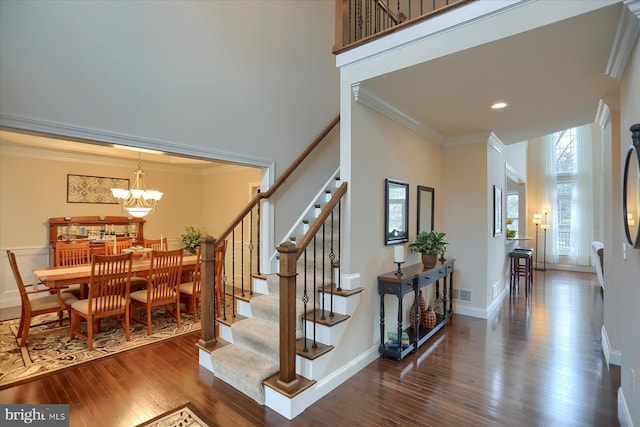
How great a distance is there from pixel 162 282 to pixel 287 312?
8.27ft

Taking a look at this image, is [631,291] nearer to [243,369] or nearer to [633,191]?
[633,191]

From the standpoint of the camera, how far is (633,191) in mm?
1853

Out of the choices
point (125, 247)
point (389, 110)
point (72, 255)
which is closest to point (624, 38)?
point (389, 110)

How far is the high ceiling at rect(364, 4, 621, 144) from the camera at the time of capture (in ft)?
7.11

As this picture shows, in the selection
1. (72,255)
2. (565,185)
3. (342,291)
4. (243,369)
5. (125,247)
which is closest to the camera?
(243,369)

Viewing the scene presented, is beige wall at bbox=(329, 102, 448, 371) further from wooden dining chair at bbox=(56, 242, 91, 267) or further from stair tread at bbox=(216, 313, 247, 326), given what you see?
wooden dining chair at bbox=(56, 242, 91, 267)

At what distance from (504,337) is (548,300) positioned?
2525 mm

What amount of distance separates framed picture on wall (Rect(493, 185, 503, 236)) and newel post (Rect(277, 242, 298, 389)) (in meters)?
3.99

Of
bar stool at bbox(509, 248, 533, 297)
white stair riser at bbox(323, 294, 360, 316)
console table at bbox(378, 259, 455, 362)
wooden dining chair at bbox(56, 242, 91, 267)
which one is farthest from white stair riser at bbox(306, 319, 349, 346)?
bar stool at bbox(509, 248, 533, 297)

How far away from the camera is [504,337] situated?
3.81 metres

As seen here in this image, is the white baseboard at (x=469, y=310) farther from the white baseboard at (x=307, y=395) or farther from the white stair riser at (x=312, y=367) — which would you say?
the white stair riser at (x=312, y=367)

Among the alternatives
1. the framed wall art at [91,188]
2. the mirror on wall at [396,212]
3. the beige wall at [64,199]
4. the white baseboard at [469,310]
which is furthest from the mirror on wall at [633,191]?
the framed wall art at [91,188]

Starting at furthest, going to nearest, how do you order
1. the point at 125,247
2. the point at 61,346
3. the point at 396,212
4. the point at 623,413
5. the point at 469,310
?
the point at 125,247 < the point at 469,310 < the point at 396,212 < the point at 61,346 < the point at 623,413
